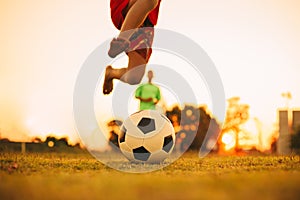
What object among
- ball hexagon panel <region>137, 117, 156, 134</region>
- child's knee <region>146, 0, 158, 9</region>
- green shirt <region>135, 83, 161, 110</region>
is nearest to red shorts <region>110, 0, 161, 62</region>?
child's knee <region>146, 0, 158, 9</region>

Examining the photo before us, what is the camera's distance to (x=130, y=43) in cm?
498

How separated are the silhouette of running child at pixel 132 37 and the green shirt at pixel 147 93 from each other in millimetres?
1686

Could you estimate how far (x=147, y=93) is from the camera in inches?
286

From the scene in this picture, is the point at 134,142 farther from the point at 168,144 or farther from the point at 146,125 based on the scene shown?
the point at 168,144

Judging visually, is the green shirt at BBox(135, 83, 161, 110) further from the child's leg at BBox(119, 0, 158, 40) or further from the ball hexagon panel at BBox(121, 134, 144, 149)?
the child's leg at BBox(119, 0, 158, 40)

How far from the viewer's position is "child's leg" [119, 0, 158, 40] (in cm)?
480

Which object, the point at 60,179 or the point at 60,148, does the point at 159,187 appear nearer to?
the point at 60,179

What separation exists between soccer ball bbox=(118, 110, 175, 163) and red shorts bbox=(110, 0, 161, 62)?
2.52 ft

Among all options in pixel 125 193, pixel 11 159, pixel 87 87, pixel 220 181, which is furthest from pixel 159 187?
pixel 87 87

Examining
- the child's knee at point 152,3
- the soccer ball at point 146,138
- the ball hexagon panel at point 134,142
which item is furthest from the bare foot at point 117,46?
the ball hexagon panel at point 134,142

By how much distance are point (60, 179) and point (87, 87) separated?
3.97m

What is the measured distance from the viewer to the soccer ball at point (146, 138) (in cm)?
518

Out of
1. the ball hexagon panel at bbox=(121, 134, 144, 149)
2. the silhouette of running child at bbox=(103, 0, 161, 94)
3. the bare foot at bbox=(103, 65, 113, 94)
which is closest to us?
the silhouette of running child at bbox=(103, 0, 161, 94)

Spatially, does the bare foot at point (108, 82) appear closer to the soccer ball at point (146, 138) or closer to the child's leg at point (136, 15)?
the soccer ball at point (146, 138)
